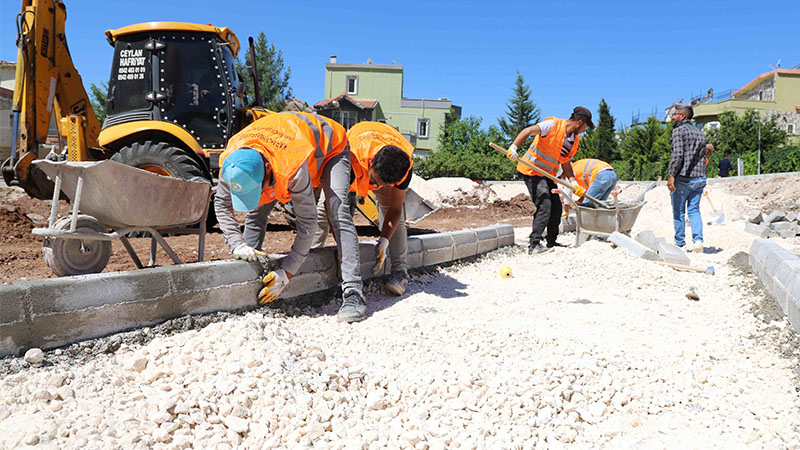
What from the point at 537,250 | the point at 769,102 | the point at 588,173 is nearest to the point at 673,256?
the point at 537,250

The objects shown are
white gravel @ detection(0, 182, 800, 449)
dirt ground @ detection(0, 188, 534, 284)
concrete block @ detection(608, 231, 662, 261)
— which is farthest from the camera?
concrete block @ detection(608, 231, 662, 261)

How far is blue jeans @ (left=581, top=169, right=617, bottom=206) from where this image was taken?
21.3ft

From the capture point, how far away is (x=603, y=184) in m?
6.50

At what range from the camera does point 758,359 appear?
2.67 metres

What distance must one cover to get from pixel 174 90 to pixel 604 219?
15.7 ft

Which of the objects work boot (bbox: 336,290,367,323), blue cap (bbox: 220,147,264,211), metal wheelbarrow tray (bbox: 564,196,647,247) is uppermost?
blue cap (bbox: 220,147,264,211)

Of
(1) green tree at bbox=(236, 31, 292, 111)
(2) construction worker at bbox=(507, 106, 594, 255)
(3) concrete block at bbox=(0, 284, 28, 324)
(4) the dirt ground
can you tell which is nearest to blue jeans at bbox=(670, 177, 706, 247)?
(2) construction worker at bbox=(507, 106, 594, 255)

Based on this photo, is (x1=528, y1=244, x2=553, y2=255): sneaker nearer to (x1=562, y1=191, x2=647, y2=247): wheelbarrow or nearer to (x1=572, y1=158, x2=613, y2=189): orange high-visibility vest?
(x1=562, y1=191, x2=647, y2=247): wheelbarrow

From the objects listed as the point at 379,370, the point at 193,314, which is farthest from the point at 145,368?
the point at 379,370

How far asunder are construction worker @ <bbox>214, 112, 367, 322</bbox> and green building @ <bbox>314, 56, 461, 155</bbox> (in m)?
31.7

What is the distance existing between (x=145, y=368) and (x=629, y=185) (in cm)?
1601

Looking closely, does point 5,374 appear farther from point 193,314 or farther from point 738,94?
point 738,94

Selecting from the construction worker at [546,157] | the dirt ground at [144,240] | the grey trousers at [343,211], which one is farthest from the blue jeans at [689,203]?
the grey trousers at [343,211]

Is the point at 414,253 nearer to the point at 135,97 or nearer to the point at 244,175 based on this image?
the point at 244,175
